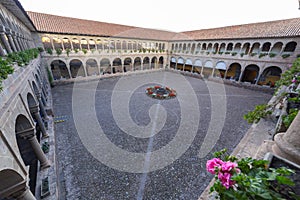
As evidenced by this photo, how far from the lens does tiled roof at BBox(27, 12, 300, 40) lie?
15.8m

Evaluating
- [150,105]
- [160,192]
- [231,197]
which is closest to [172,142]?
[160,192]

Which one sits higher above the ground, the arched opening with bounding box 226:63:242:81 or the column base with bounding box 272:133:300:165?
the column base with bounding box 272:133:300:165

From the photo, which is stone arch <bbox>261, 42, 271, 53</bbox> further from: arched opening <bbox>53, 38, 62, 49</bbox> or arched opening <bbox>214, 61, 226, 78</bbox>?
arched opening <bbox>53, 38, 62, 49</bbox>

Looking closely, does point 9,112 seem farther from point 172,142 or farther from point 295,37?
point 295,37

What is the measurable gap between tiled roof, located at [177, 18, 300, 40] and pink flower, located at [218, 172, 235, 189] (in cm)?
2189

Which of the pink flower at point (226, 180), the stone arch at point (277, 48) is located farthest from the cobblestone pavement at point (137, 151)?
the stone arch at point (277, 48)

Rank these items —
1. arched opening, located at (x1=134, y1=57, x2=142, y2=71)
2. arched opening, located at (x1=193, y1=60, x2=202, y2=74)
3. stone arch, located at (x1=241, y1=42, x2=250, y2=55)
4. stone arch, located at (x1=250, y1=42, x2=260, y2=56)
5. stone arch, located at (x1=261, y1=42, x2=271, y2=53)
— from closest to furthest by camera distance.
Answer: stone arch, located at (x1=261, y1=42, x2=271, y2=53) < stone arch, located at (x1=250, y1=42, x2=260, y2=56) < stone arch, located at (x1=241, y1=42, x2=250, y2=55) < arched opening, located at (x1=193, y1=60, x2=202, y2=74) < arched opening, located at (x1=134, y1=57, x2=142, y2=71)

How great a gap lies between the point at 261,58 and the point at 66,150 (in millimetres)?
24463

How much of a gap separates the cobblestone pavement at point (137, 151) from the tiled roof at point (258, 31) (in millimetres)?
11490

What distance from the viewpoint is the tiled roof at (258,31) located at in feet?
49.7

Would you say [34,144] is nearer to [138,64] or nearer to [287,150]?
[287,150]

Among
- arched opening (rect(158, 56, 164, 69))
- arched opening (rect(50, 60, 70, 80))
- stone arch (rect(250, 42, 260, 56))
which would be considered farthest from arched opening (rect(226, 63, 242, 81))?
arched opening (rect(50, 60, 70, 80))

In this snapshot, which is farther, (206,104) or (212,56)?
(212,56)

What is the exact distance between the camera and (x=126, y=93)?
49.8 ft
